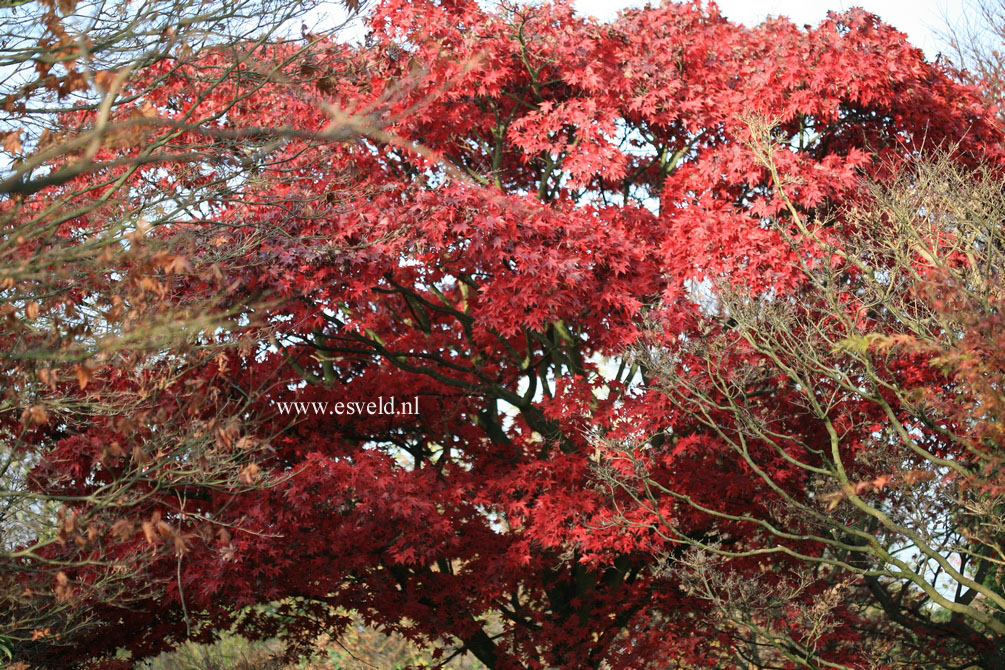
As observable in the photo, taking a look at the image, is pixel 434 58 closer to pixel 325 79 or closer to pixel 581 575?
pixel 325 79

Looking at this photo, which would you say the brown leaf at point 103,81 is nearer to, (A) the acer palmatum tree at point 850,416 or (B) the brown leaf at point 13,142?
(B) the brown leaf at point 13,142

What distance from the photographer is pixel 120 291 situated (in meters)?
7.85

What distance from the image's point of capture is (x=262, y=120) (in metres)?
9.77

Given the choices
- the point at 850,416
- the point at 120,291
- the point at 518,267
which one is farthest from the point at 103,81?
the point at 850,416

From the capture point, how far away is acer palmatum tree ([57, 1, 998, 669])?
30.3 ft

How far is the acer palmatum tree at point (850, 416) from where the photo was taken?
7.41 m

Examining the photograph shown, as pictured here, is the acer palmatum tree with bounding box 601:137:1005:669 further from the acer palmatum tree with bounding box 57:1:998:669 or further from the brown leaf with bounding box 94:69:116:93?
the brown leaf with bounding box 94:69:116:93

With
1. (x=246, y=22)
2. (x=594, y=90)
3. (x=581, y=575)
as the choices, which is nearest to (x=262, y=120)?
(x=246, y=22)

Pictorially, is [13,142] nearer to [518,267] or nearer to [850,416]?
[518,267]

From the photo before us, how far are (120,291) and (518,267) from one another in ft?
11.1

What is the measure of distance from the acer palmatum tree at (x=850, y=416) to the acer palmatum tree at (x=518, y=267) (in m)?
0.38

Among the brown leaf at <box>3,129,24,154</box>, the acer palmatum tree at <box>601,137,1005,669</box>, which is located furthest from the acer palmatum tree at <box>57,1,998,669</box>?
the brown leaf at <box>3,129,24,154</box>

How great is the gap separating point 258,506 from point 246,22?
4178mm

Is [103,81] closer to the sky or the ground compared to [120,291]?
closer to the sky
